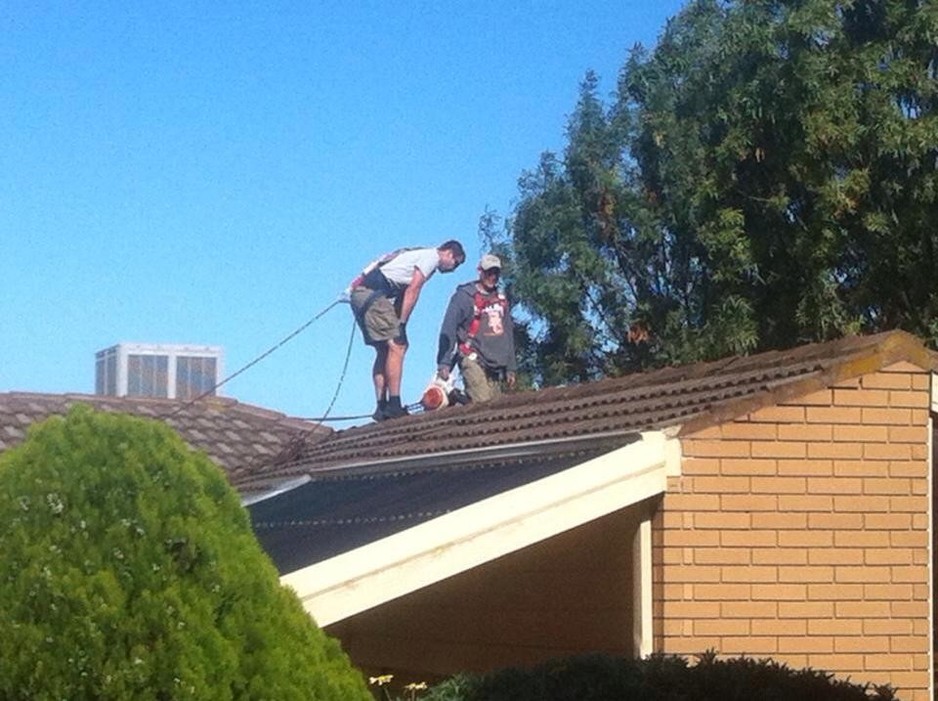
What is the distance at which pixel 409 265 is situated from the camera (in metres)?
14.9

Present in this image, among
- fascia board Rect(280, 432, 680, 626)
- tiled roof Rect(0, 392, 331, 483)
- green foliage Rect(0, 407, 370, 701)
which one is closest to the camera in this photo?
green foliage Rect(0, 407, 370, 701)

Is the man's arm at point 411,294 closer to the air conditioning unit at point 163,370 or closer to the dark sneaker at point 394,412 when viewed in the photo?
the dark sneaker at point 394,412

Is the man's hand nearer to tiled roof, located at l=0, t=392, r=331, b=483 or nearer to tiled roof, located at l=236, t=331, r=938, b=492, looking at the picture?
tiled roof, located at l=236, t=331, r=938, b=492

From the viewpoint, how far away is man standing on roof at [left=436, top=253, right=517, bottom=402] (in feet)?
46.8

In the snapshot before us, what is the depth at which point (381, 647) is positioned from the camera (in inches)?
486

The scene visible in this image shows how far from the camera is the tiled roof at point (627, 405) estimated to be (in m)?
8.55

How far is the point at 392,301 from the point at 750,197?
27.0 ft

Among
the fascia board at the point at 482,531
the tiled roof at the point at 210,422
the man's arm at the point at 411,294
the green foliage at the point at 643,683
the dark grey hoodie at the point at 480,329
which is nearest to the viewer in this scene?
the green foliage at the point at 643,683

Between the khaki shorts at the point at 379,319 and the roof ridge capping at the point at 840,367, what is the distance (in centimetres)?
649

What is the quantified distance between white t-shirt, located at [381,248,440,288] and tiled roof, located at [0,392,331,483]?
1.89 metres

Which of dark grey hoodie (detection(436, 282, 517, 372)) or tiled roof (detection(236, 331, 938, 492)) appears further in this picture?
dark grey hoodie (detection(436, 282, 517, 372))

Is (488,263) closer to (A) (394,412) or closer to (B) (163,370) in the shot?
(A) (394,412)

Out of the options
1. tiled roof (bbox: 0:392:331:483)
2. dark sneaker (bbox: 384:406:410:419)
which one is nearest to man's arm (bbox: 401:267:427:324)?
dark sneaker (bbox: 384:406:410:419)

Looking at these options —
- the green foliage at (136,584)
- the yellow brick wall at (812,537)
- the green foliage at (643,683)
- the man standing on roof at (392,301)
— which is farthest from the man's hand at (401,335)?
the green foliage at (136,584)
